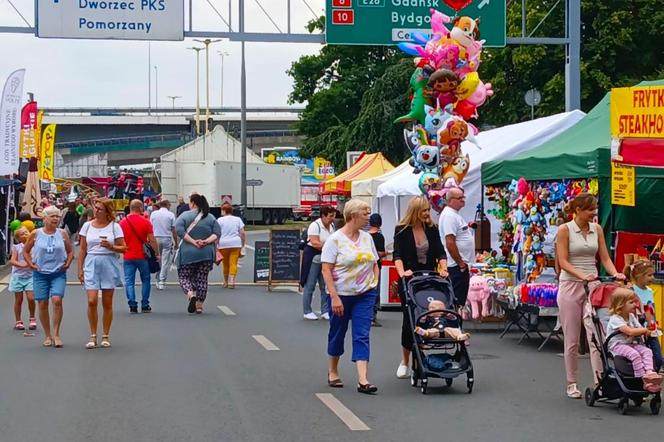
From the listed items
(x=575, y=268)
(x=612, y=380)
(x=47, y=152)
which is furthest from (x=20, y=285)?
(x=47, y=152)

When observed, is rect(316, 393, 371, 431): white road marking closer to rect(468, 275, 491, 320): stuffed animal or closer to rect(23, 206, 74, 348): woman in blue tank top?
rect(23, 206, 74, 348): woman in blue tank top

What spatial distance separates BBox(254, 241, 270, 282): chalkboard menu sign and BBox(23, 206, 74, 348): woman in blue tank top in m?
10.0

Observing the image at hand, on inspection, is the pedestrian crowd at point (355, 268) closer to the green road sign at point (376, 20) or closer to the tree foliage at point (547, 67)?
the green road sign at point (376, 20)

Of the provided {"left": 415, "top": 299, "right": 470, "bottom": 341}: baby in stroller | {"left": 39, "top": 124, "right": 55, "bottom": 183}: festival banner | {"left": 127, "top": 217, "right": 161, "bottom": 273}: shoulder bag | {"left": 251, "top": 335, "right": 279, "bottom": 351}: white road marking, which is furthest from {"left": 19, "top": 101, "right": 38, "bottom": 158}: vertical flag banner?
{"left": 415, "top": 299, "right": 470, "bottom": 341}: baby in stroller

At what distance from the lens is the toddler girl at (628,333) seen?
916cm

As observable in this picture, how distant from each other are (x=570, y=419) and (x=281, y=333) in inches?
263

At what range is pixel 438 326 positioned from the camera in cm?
1040

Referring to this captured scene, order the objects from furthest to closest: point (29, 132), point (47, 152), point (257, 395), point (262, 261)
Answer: point (47, 152), point (29, 132), point (262, 261), point (257, 395)

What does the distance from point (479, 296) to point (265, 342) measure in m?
3.19

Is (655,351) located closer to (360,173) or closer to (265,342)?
(265,342)

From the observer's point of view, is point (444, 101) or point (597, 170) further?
point (444, 101)

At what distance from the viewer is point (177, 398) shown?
9938mm

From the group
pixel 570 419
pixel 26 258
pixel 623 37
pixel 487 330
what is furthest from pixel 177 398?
pixel 623 37

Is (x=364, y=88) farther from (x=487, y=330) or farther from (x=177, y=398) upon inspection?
(x=177, y=398)
